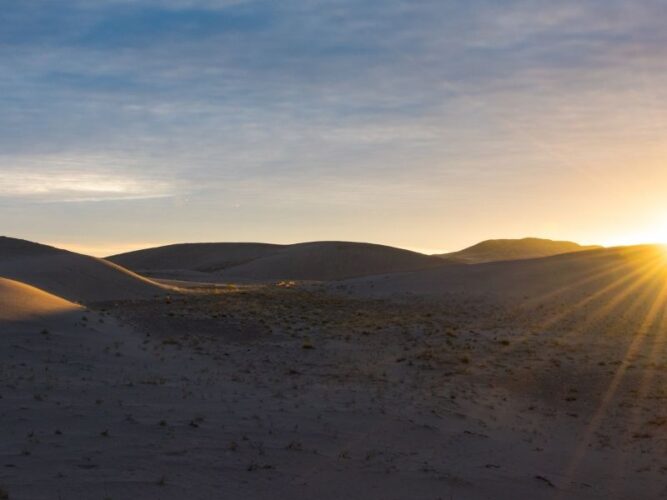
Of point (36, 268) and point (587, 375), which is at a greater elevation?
point (36, 268)

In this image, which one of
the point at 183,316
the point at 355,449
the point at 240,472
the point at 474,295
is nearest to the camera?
the point at 240,472

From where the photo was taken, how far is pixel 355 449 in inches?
449

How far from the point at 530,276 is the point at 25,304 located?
2575 centimetres

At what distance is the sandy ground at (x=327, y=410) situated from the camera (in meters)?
9.84

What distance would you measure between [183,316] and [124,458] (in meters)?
17.3

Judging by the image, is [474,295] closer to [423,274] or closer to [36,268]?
[423,274]

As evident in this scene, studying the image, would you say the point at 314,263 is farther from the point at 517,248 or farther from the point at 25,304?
the point at 25,304

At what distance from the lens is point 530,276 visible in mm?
39406

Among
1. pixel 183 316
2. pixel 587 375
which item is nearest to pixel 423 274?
pixel 183 316

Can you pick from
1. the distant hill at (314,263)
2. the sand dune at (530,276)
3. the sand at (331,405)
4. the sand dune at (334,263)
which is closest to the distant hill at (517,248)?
the distant hill at (314,263)

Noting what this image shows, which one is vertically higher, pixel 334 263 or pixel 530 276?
pixel 334 263

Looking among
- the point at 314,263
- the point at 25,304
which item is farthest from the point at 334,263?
the point at 25,304

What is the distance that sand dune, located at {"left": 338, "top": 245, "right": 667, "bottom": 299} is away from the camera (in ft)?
119

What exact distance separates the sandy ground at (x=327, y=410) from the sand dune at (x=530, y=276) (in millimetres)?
10329
